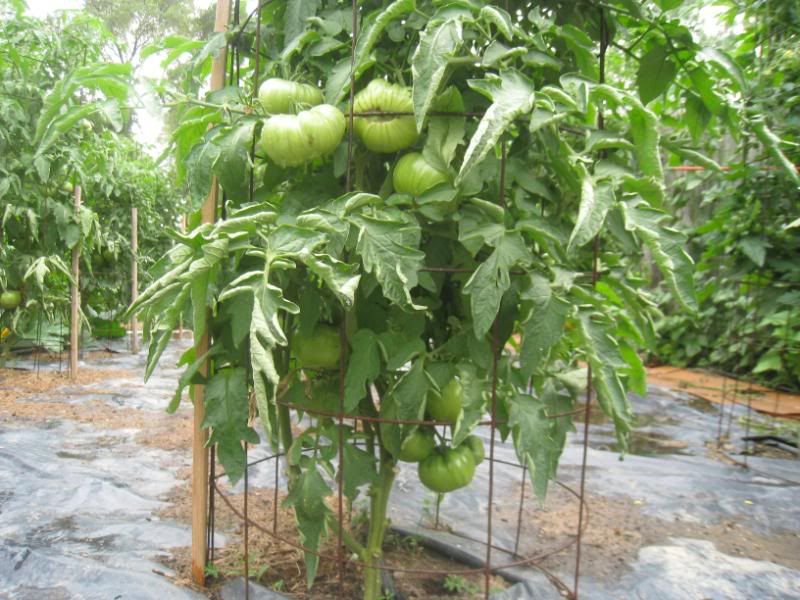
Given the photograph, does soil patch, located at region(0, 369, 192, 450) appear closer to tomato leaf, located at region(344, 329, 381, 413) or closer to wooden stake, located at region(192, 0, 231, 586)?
wooden stake, located at region(192, 0, 231, 586)

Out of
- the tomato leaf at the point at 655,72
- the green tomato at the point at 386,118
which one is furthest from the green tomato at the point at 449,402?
the tomato leaf at the point at 655,72

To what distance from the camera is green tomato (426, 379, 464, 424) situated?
4.48 feet

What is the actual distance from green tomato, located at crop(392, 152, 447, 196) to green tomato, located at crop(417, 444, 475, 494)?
58 cm

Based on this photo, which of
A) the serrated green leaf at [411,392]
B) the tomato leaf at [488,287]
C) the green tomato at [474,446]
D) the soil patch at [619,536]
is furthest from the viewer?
the soil patch at [619,536]

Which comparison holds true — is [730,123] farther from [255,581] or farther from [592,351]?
[255,581]

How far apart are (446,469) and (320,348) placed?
0.38m

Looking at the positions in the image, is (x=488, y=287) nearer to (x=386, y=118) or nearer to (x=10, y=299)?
(x=386, y=118)

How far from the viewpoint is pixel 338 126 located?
127 cm

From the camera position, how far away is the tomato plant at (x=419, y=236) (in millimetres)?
1164

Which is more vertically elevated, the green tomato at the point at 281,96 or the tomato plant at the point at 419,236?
the green tomato at the point at 281,96

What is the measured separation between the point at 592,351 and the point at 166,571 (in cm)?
131

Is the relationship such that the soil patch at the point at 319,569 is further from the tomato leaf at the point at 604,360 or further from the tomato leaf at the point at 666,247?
the tomato leaf at the point at 666,247

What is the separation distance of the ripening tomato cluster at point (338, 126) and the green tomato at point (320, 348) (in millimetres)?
353

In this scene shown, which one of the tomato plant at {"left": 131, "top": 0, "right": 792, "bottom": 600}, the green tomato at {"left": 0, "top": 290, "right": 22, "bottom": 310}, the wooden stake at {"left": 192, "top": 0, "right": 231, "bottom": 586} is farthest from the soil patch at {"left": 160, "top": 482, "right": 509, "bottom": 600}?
the green tomato at {"left": 0, "top": 290, "right": 22, "bottom": 310}
